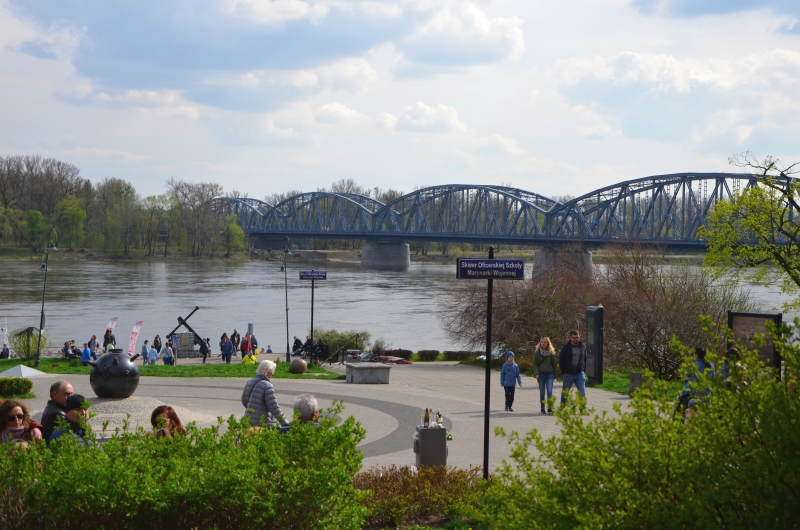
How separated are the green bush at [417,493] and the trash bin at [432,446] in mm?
1010

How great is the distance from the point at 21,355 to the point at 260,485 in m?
29.0

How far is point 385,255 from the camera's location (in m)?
126

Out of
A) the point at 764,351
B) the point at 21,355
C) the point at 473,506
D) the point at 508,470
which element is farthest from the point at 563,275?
the point at 508,470

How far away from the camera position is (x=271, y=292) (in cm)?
7669

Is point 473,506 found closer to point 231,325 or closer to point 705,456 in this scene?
point 705,456

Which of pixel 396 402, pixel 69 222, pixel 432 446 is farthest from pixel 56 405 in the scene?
pixel 69 222

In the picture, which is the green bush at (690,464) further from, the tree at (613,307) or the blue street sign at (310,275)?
the blue street sign at (310,275)

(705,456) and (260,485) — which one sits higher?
(705,456)

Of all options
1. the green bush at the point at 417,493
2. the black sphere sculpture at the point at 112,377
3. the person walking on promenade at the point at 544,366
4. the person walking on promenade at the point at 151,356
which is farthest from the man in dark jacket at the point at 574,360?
the person walking on promenade at the point at 151,356

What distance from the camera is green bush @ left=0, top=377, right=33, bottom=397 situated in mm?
17962

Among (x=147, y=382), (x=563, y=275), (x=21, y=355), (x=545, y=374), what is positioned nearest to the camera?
(x=545, y=374)

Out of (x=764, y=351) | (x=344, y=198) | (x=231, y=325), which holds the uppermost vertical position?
(x=344, y=198)

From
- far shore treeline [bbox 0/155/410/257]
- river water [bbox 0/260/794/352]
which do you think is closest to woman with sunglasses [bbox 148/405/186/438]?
river water [bbox 0/260/794/352]

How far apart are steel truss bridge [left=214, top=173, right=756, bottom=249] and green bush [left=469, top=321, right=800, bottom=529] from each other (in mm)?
72176
